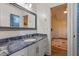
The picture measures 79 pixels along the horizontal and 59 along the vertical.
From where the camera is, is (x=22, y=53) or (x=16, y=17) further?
A: (x=16, y=17)

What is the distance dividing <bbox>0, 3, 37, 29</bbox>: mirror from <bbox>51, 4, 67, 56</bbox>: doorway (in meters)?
0.28

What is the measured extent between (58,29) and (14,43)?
65cm

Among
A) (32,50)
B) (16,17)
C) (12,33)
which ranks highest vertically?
(16,17)

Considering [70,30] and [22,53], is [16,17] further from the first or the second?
[70,30]

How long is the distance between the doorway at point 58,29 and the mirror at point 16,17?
28 centimetres

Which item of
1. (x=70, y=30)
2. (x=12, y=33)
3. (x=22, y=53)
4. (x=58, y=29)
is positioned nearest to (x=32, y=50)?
(x=22, y=53)

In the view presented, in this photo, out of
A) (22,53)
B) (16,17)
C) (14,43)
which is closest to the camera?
(22,53)

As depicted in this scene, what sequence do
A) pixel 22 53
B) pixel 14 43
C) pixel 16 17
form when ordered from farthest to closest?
pixel 16 17 → pixel 14 43 → pixel 22 53

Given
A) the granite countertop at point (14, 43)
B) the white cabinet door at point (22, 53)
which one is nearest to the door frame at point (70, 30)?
the granite countertop at point (14, 43)

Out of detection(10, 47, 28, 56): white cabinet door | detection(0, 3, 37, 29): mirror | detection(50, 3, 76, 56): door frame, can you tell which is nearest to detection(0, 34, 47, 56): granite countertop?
detection(10, 47, 28, 56): white cabinet door

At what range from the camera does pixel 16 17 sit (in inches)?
67.6

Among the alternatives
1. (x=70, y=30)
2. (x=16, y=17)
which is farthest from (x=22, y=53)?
(x=70, y=30)

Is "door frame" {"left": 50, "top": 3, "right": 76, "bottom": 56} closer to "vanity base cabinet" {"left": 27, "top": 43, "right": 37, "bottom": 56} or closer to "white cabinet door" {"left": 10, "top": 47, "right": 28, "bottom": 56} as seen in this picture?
"vanity base cabinet" {"left": 27, "top": 43, "right": 37, "bottom": 56}

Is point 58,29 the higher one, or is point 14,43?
point 58,29
